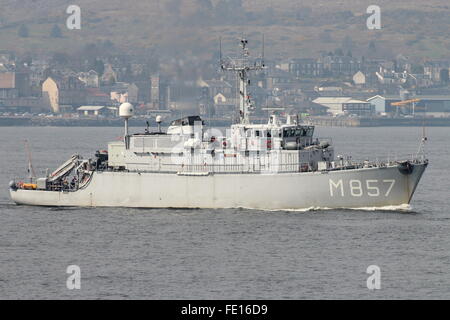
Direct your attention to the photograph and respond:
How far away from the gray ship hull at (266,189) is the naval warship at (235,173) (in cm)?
5

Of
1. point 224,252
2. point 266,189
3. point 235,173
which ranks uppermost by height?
point 235,173

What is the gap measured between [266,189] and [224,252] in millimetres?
10388

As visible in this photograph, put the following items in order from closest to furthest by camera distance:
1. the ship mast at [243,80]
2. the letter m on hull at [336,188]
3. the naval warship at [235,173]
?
the letter m on hull at [336,188] → the naval warship at [235,173] → the ship mast at [243,80]

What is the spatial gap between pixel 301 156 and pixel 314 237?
25.8 ft

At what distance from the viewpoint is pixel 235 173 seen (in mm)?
58031

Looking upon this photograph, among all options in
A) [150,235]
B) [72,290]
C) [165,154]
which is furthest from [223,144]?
[72,290]

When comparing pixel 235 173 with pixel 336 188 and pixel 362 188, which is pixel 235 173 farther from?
pixel 362 188

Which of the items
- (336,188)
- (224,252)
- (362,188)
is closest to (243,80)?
(336,188)

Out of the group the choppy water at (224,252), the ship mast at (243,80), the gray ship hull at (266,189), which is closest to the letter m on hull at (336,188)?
the gray ship hull at (266,189)

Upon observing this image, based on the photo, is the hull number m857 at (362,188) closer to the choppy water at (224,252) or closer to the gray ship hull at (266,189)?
the gray ship hull at (266,189)

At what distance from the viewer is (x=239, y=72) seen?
6153 cm

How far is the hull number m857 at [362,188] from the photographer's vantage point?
56.3 meters

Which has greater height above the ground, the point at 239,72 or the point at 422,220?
the point at 239,72

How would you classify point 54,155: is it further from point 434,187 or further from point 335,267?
point 335,267
